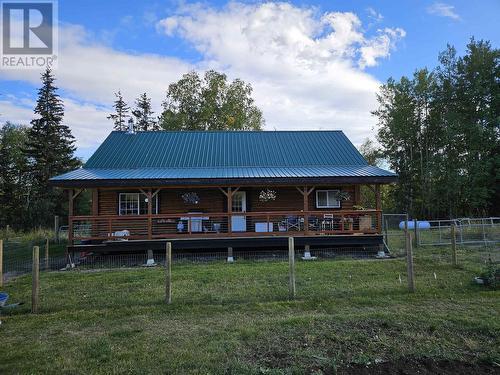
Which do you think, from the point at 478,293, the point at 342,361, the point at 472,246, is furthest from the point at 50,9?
the point at 472,246

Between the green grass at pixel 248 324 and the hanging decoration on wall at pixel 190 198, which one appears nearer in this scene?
the green grass at pixel 248 324

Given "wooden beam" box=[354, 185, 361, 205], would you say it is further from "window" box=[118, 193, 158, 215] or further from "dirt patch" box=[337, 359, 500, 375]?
"dirt patch" box=[337, 359, 500, 375]

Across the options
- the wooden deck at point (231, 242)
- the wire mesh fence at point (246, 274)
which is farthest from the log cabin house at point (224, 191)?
the wire mesh fence at point (246, 274)

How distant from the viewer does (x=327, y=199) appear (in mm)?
18906

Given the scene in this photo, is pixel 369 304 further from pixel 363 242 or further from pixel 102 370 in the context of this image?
pixel 363 242

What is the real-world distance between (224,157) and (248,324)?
14.3 m

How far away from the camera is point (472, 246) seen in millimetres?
16391

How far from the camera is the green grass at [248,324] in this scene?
5227mm

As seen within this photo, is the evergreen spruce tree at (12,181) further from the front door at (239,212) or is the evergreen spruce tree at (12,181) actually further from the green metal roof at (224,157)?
the front door at (239,212)

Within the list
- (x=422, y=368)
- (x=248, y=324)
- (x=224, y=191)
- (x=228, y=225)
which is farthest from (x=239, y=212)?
(x=422, y=368)

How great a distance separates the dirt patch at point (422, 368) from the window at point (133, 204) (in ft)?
49.2

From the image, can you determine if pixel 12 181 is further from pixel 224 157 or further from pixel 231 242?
pixel 231 242

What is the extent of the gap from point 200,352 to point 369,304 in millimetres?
3981

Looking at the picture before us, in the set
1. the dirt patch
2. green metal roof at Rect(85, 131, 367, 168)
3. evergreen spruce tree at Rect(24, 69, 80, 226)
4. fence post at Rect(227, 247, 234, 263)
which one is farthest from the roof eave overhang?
evergreen spruce tree at Rect(24, 69, 80, 226)
